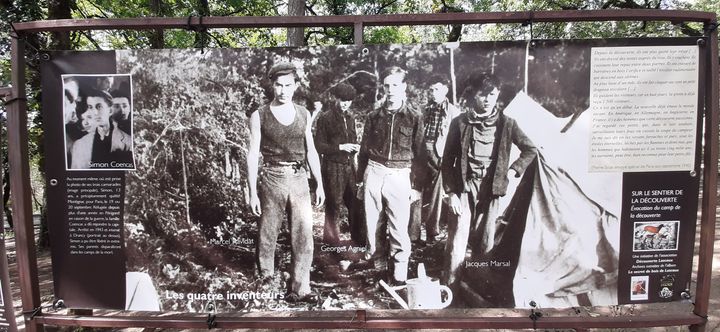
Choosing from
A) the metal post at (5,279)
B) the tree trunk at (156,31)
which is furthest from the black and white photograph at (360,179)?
the tree trunk at (156,31)

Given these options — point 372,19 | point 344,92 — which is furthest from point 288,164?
point 372,19

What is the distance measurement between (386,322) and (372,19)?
1.89 metres

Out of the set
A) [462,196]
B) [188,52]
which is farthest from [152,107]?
[462,196]

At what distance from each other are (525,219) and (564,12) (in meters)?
1.30

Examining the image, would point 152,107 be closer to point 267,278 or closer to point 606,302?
point 267,278

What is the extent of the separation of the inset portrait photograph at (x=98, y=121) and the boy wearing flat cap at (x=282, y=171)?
0.81m

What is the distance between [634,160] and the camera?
7.74ft

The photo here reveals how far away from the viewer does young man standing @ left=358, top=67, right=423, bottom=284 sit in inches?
91.7

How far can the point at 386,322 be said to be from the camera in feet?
7.85

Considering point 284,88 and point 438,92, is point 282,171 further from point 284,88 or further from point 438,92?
point 438,92

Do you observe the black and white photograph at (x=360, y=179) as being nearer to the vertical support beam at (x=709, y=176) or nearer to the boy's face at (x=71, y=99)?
the boy's face at (x=71, y=99)

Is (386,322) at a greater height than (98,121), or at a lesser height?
lesser

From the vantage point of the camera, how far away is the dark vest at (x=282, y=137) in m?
2.35

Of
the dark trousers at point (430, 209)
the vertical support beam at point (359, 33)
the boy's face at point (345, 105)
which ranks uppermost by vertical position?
the vertical support beam at point (359, 33)
